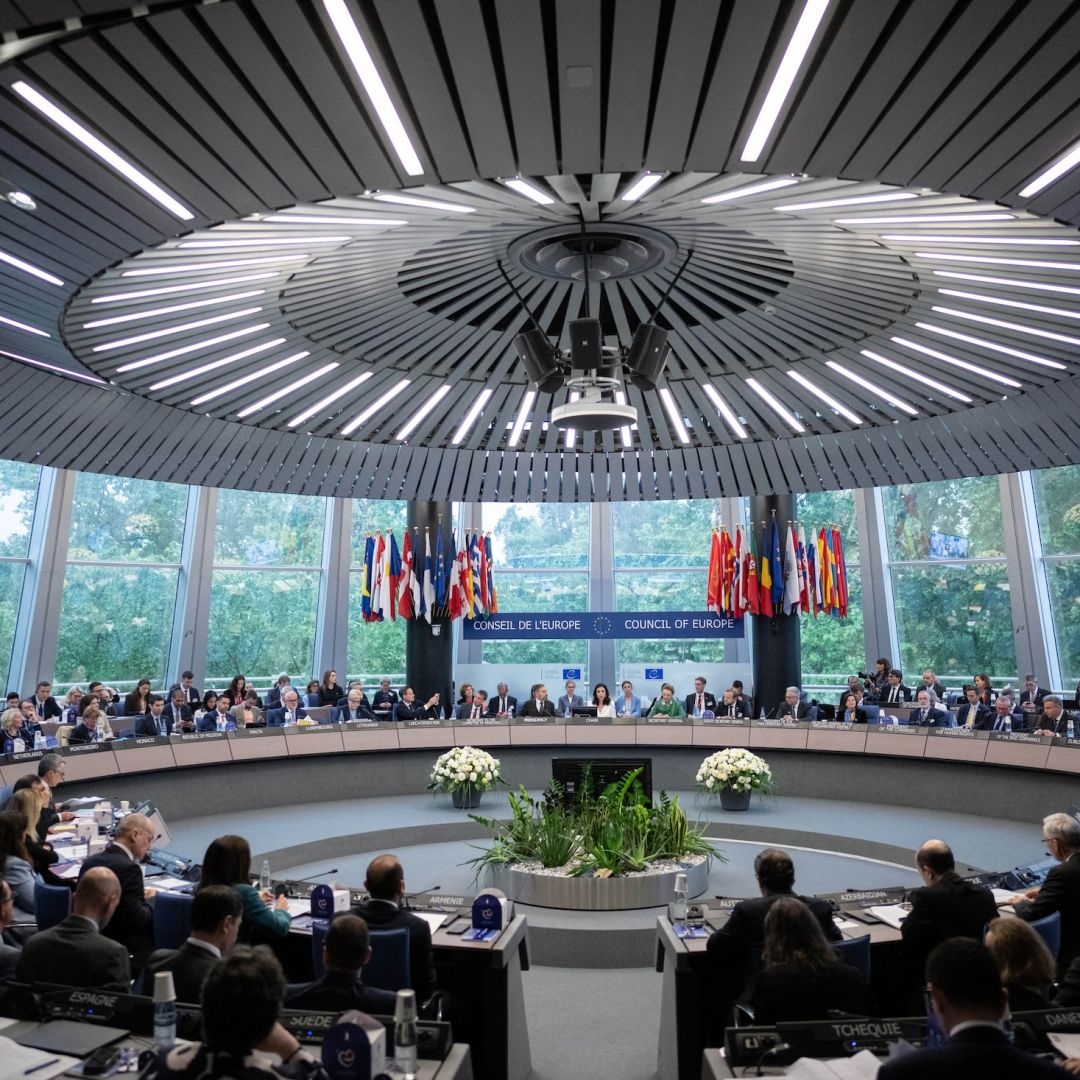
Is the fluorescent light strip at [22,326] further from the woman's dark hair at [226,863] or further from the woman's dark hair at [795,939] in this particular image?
the woman's dark hair at [795,939]

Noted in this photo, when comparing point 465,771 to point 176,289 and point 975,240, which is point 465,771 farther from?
point 975,240

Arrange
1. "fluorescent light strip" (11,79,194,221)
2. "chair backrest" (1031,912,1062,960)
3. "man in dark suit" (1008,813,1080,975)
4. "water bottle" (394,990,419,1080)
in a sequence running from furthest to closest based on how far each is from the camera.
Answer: "man in dark suit" (1008,813,1080,975) < "chair backrest" (1031,912,1062,960) < "fluorescent light strip" (11,79,194,221) < "water bottle" (394,990,419,1080)

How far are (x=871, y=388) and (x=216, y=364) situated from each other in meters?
5.87

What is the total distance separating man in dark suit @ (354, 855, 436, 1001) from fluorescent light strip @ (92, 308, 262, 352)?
433 cm

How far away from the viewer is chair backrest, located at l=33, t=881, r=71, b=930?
4.72 metres

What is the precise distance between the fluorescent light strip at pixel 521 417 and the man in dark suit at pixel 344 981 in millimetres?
6546

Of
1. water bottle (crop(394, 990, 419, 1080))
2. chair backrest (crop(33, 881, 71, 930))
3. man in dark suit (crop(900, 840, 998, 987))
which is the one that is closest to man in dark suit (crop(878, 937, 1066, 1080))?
water bottle (crop(394, 990, 419, 1080))

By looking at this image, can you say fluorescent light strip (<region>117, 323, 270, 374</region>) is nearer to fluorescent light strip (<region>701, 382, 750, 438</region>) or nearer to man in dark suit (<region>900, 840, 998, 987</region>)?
fluorescent light strip (<region>701, 382, 750, 438</region>)

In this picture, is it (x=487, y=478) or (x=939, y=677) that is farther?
(x=939, y=677)

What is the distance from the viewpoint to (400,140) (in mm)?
4008

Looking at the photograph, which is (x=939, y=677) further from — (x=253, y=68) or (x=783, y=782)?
(x=253, y=68)

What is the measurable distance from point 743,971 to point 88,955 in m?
2.79

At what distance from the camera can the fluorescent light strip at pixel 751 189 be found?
502 cm

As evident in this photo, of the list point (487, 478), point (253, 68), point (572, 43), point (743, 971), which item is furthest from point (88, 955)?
point (487, 478)
